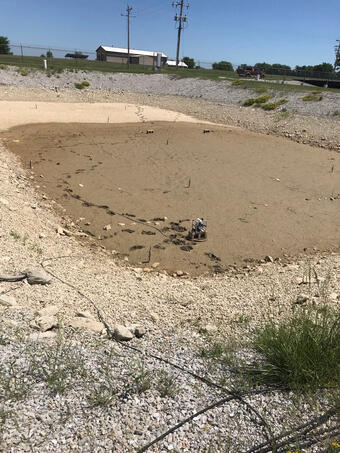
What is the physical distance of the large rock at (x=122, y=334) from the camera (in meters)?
4.40

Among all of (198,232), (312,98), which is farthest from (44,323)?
(312,98)

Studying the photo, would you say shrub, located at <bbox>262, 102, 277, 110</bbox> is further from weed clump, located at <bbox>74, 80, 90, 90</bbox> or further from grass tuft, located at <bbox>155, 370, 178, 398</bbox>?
grass tuft, located at <bbox>155, 370, 178, 398</bbox>

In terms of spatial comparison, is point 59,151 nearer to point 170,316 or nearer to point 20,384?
point 170,316

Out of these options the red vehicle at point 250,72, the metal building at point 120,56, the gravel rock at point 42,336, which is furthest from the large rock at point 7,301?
the metal building at point 120,56

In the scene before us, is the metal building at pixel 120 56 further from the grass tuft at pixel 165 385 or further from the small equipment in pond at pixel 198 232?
the grass tuft at pixel 165 385

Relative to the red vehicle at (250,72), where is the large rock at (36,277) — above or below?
below

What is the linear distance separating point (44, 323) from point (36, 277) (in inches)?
50.7

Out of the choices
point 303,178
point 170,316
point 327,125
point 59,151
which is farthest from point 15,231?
point 327,125

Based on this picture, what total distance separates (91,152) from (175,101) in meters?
16.5

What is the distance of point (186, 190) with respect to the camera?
12.1 m

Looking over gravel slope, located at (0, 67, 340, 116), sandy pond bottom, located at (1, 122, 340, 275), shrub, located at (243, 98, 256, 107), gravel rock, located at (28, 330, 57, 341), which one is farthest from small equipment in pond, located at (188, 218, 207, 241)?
shrub, located at (243, 98, 256, 107)

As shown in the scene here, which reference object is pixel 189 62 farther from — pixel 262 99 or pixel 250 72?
pixel 262 99

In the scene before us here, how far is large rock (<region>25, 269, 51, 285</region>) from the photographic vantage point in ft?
18.2

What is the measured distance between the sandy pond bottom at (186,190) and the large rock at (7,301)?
3.26 metres
